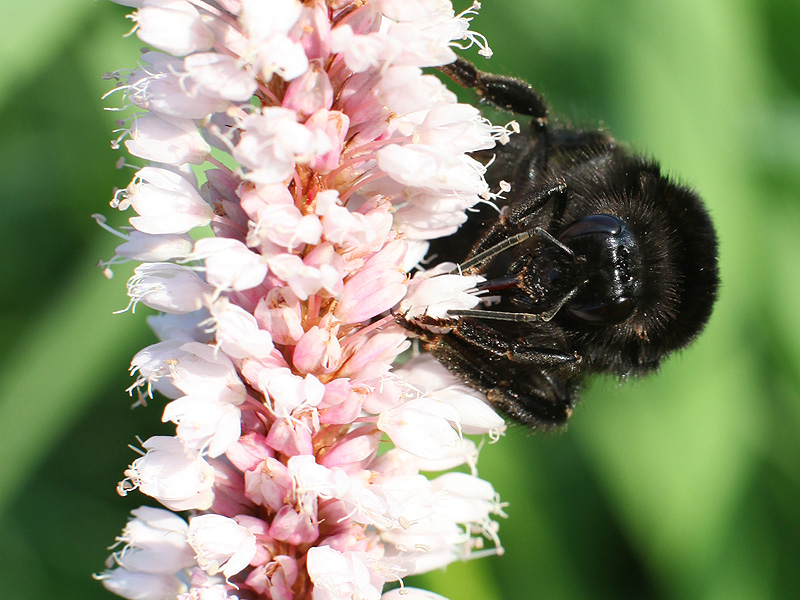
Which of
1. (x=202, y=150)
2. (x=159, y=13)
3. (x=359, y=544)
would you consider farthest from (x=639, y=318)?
(x=159, y=13)

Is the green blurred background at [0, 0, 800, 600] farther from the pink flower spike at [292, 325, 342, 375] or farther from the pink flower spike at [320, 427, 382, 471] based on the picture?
the pink flower spike at [292, 325, 342, 375]

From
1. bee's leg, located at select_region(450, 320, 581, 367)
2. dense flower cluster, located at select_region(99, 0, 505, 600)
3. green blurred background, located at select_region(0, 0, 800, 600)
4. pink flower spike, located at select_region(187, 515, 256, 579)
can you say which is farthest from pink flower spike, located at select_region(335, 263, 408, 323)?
green blurred background, located at select_region(0, 0, 800, 600)

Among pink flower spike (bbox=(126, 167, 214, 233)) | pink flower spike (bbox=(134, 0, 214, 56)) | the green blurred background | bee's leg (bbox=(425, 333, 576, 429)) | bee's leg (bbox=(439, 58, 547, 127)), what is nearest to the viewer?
pink flower spike (bbox=(134, 0, 214, 56))

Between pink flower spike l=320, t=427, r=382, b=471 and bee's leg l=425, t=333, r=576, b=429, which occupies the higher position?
bee's leg l=425, t=333, r=576, b=429

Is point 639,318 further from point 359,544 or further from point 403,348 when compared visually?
point 359,544

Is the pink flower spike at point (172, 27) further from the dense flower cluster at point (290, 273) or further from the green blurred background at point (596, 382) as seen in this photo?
the green blurred background at point (596, 382)

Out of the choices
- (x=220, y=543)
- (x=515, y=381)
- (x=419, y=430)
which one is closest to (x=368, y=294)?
(x=419, y=430)
